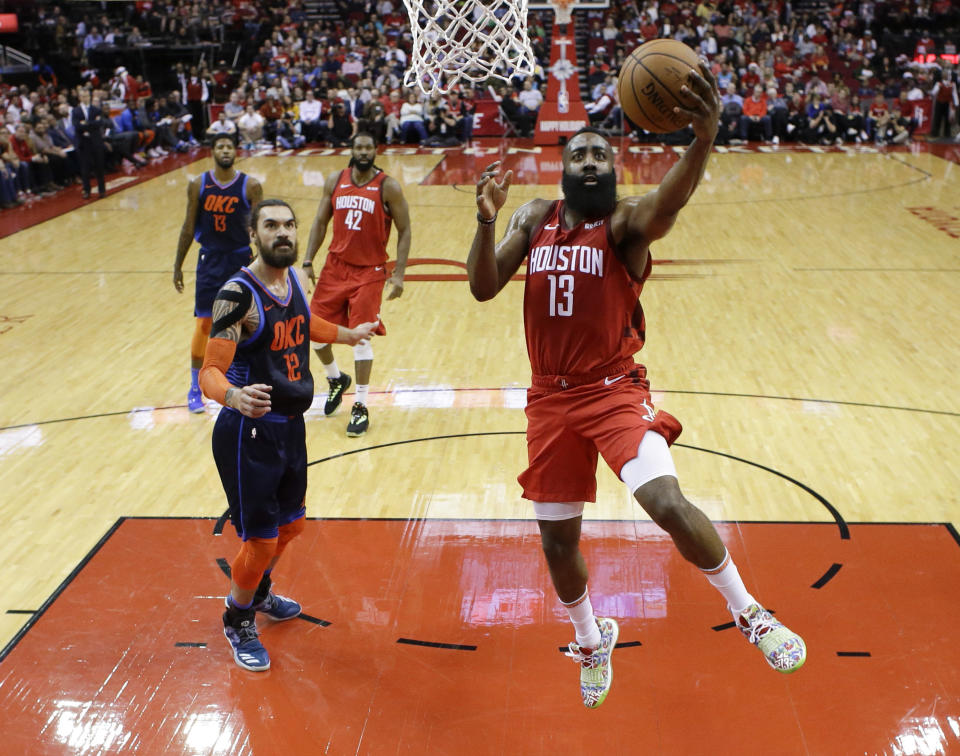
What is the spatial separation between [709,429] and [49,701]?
4.27m

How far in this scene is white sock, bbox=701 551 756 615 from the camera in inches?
144

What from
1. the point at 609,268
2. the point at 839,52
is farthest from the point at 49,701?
the point at 839,52

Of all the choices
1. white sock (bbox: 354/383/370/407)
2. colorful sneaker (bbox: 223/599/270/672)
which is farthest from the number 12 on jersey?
white sock (bbox: 354/383/370/407)

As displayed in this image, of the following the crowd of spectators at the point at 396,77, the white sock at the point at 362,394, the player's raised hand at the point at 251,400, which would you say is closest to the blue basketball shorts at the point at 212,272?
the white sock at the point at 362,394

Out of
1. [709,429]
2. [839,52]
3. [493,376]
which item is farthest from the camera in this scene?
[839,52]

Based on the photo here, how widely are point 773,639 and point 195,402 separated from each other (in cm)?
486

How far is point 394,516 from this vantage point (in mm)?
5688

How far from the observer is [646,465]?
3631 millimetres

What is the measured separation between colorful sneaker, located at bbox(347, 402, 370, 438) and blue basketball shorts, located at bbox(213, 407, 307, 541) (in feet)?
8.49

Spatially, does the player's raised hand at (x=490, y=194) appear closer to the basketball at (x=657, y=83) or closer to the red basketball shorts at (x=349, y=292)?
the basketball at (x=657, y=83)

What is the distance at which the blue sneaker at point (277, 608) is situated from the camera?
4645 millimetres

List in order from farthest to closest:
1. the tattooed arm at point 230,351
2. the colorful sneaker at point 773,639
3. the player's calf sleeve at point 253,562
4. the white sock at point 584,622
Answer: the player's calf sleeve at point 253,562, the white sock at point 584,622, the tattooed arm at point 230,351, the colorful sneaker at point 773,639

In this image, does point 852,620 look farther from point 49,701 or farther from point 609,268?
point 49,701

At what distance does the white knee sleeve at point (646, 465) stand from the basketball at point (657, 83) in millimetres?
1139
